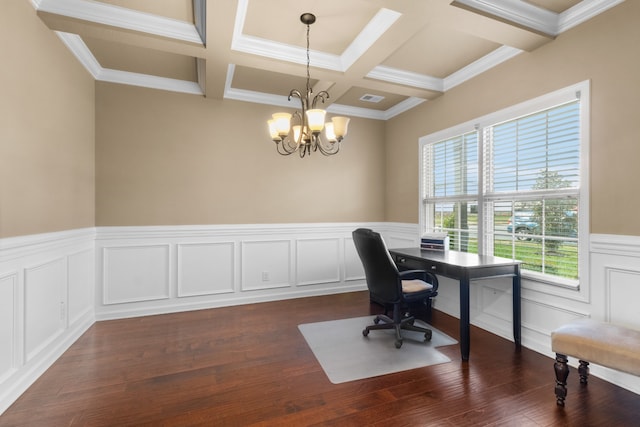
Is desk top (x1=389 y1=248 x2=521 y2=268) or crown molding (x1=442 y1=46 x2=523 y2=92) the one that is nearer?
desk top (x1=389 y1=248 x2=521 y2=268)

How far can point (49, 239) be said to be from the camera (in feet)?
8.01

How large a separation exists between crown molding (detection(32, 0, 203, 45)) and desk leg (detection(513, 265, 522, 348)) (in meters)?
3.46

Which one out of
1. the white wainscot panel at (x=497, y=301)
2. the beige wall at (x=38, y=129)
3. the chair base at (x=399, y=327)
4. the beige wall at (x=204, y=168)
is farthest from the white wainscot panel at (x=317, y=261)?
the beige wall at (x=38, y=129)

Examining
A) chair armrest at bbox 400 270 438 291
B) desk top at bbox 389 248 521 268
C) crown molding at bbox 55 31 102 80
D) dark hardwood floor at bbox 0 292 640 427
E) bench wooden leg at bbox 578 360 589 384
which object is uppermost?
crown molding at bbox 55 31 102 80

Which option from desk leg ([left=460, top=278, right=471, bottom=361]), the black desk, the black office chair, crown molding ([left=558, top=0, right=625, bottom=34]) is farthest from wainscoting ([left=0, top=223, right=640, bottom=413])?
crown molding ([left=558, top=0, right=625, bottom=34])

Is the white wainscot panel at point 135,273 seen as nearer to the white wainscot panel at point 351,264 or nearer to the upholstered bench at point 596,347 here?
the white wainscot panel at point 351,264

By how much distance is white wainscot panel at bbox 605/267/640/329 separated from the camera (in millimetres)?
2117

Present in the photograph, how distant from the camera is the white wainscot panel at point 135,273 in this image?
3.51 meters

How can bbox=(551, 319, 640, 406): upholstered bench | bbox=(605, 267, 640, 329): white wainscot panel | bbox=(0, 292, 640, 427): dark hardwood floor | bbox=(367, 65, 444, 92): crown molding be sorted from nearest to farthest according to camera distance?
bbox=(551, 319, 640, 406): upholstered bench
bbox=(0, 292, 640, 427): dark hardwood floor
bbox=(605, 267, 640, 329): white wainscot panel
bbox=(367, 65, 444, 92): crown molding

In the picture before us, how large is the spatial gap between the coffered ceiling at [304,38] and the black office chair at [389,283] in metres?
1.68

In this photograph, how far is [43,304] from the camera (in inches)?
95.1

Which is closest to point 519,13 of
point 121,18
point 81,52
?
point 121,18

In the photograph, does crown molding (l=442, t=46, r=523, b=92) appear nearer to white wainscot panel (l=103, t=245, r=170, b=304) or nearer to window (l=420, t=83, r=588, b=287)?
window (l=420, t=83, r=588, b=287)

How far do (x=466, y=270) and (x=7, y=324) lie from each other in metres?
3.29
